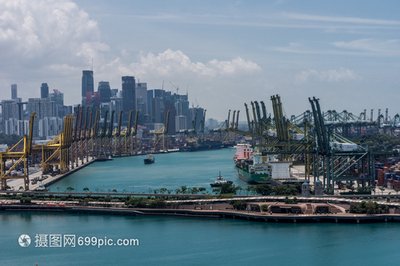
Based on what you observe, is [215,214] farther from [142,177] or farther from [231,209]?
[142,177]

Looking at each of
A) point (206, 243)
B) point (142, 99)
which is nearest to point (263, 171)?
point (206, 243)

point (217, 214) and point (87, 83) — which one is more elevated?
point (87, 83)

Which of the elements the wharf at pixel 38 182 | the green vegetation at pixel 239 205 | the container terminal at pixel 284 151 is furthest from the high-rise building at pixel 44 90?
the green vegetation at pixel 239 205

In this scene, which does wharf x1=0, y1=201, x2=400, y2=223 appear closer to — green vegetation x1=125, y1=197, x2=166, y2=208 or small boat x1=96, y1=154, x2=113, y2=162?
green vegetation x1=125, y1=197, x2=166, y2=208

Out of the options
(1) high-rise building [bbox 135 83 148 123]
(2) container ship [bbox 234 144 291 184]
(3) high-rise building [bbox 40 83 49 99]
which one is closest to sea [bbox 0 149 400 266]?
(2) container ship [bbox 234 144 291 184]

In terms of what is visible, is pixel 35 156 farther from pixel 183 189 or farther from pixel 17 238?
pixel 17 238

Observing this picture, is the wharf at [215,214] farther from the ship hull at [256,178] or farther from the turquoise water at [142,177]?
the ship hull at [256,178]
